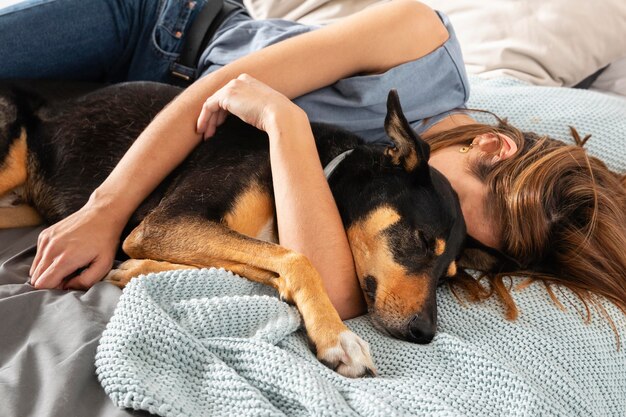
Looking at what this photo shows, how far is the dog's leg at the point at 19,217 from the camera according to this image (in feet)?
7.26

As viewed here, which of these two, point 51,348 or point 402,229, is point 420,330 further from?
point 51,348

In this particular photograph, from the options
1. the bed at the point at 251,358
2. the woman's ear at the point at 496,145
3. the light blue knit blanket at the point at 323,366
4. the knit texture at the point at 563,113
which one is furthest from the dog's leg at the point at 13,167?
the knit texture at the point at 563,113

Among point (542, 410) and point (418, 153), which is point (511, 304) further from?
point (418, 153)

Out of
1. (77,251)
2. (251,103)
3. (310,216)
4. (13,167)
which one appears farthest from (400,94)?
(13,167)

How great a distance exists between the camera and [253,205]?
6.29 ft

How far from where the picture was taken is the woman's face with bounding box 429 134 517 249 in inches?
79.9

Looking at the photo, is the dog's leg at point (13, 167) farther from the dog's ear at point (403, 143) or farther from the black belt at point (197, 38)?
the dog's ear at point (403, 143)

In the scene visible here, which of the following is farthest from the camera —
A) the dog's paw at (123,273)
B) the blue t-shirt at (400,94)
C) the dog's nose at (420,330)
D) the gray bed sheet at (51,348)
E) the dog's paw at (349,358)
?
the blue t-shirt at (400,94)

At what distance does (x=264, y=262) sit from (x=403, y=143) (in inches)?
22.3

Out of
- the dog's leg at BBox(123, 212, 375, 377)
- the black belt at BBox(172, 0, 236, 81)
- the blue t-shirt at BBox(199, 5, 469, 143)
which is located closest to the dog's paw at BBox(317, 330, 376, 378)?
the dog's leg at BBox(123, 212, 375, 377)

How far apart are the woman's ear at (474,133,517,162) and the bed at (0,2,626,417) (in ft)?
1.64

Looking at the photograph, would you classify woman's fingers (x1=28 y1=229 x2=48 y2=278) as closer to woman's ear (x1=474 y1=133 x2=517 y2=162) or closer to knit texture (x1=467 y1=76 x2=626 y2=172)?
woman's ear (x1=474 y1=133 x2=517 y2=162)

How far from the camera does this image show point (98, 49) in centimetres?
259

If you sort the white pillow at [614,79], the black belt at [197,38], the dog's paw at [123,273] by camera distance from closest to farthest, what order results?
1. the dog's paw at [123,273]
2. the black belt at [197,38]
3. the white pillow at [614,79]
